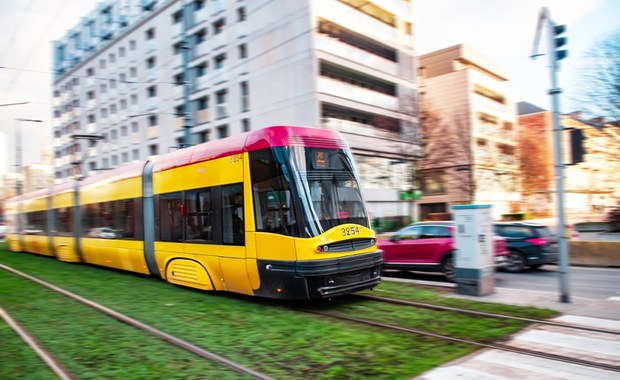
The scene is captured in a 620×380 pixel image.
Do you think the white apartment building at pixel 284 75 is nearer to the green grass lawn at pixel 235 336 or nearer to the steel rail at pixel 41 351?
the green grass lawn at pixel 235 336

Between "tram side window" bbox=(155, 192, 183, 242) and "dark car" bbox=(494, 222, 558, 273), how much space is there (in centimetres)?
920

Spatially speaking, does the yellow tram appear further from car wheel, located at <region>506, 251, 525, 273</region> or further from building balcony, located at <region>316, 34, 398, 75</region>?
building balcony, located at <region>316, 34, 398, 75</region>

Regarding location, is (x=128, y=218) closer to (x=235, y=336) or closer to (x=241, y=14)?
(x=235, y=336)

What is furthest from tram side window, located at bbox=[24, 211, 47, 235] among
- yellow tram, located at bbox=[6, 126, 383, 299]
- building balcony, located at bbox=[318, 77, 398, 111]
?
building balcony, located at bbox=[318, 77, 398, 111]

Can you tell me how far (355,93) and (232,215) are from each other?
22779 mm

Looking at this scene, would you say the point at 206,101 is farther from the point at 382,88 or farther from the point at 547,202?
the point at 547,202

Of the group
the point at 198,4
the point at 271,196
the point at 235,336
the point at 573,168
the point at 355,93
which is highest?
the point at 198,4

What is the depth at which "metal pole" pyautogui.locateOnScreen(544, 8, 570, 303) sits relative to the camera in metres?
8.27

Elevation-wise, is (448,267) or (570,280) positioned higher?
(448,267)

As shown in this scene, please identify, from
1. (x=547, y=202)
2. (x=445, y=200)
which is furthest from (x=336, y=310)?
(x=547, y=202)

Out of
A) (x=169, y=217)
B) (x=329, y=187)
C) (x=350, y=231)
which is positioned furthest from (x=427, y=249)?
(x=169, y=217)

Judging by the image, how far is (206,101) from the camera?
119 ft

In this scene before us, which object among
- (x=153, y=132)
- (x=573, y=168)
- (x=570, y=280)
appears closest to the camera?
(x=570, y=280)

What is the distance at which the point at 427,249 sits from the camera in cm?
1223
